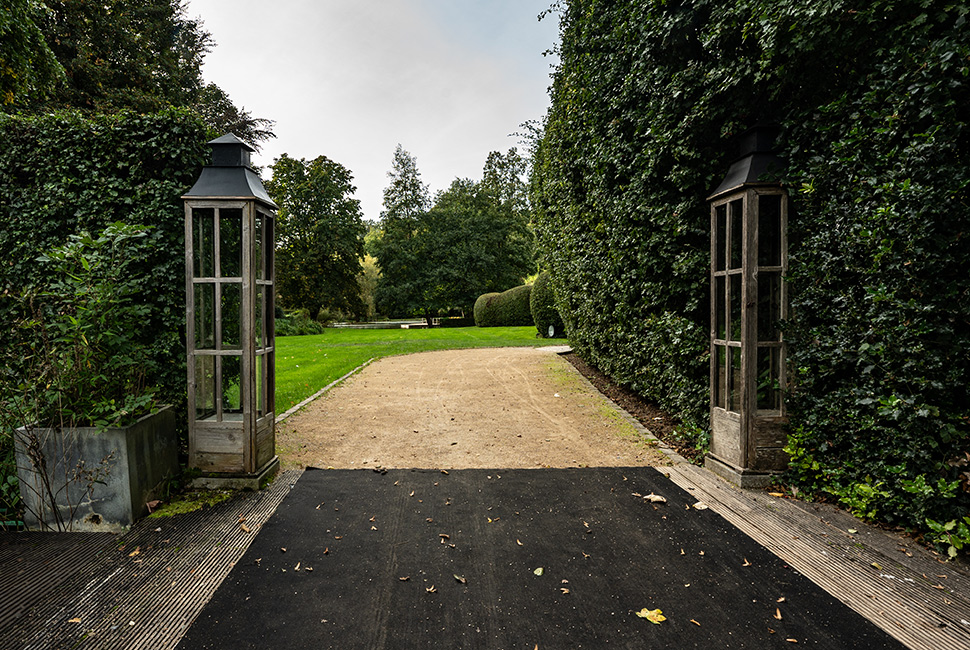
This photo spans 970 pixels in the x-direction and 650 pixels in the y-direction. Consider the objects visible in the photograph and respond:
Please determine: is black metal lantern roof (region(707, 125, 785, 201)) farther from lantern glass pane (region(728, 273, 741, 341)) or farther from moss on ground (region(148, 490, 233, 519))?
moss on ground (region(148, 490, 233, 519))

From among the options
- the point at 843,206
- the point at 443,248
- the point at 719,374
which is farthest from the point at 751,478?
the point at 443,248

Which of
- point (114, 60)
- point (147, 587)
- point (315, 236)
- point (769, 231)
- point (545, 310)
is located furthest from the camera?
point (315, 236)

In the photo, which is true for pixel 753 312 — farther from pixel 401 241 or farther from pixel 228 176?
pixel 401 241

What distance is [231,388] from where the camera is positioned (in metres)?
3.70

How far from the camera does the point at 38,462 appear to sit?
112 inches

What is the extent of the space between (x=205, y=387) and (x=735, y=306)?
4.49 metres

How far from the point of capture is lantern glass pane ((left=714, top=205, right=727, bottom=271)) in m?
3.80

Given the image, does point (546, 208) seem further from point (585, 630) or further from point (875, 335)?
point (585, 630)

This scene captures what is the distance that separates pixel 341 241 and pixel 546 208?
2289cm

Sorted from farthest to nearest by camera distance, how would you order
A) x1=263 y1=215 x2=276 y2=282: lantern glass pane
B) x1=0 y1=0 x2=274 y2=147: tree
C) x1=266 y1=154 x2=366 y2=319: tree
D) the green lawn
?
x1=266 y1=154 x2=366 y2=319: tree, x1=0 y1=0 x2=274 y2=147: tree, the green lawn, x1=263 y1=215 x2=276 y2=282: lantern glass pane

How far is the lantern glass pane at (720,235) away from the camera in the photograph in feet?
12.5

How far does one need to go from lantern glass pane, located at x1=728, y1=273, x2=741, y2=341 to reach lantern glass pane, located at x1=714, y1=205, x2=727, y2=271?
0.23 meters

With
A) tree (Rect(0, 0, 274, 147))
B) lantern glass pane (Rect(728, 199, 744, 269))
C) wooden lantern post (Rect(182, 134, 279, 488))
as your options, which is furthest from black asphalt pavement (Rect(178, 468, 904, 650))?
tree (Rect(0, 0, 274, 147))

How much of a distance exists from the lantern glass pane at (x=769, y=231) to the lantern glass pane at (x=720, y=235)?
28cm
